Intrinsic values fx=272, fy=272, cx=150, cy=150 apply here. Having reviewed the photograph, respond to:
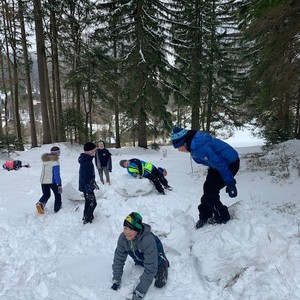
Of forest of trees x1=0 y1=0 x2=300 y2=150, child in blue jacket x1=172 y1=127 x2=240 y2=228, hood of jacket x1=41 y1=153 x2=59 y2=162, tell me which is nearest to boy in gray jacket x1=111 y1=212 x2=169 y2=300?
child in blue jacket x1=172 y1=127 x2=240 y2=228

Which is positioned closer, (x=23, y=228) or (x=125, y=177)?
(x=23, y=228)

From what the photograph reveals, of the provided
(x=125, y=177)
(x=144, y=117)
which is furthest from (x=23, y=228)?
(x=144, y=117)

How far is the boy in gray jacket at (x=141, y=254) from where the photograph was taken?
3.37 meters

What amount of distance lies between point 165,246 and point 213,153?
169cm

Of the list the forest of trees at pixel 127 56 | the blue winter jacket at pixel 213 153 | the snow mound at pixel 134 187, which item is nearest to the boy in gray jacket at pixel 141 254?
the blue winter jacket at pixel 213 153

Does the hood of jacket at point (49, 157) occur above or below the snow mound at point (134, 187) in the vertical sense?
above

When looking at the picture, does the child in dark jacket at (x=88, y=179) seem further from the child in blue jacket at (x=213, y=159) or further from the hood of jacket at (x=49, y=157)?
the child in blue jacket at (x=213, y=159)

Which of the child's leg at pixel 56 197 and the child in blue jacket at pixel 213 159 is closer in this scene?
the child in blue jacket at pixel 213 159

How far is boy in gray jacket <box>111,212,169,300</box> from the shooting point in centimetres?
337

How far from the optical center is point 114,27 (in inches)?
765

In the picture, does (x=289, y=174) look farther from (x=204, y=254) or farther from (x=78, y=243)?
(x=78, y=243)

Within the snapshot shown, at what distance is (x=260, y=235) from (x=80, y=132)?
17.6m

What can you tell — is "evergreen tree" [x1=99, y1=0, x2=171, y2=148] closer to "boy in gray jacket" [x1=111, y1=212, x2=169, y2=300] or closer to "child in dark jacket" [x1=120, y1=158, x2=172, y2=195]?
"child in dark jacket" [x1=120, y1=158, x2=172, y2=195]

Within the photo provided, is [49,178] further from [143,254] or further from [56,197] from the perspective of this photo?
[143,254]
